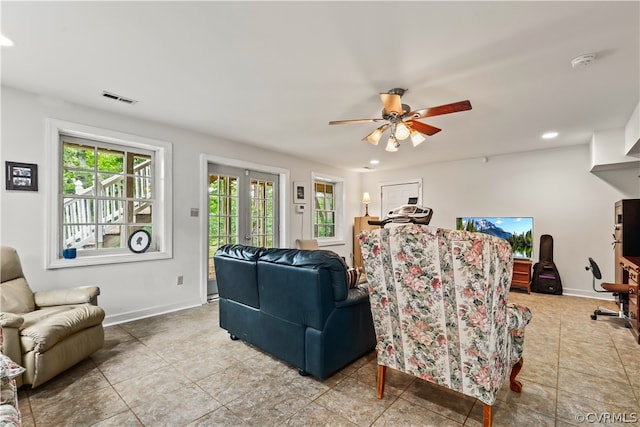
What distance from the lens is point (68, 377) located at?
6.92 feet

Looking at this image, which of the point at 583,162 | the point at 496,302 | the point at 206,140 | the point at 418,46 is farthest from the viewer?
Answer: the point at 583,162

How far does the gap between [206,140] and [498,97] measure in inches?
139

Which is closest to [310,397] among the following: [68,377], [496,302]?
[496,302]

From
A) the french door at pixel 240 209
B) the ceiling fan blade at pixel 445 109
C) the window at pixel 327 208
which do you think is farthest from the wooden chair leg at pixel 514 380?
the window at pixel 327 208

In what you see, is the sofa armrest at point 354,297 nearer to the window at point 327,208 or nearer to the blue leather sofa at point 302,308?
the blue leather sofa at point 302,308

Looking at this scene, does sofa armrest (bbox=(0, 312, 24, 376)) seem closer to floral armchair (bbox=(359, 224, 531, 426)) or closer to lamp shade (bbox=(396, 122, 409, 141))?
floral armchair (bbox=(359, 224, 531, 426))

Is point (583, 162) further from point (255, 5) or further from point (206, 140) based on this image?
point (206, 140)

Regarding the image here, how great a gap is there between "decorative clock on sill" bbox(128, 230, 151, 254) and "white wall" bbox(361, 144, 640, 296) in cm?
510

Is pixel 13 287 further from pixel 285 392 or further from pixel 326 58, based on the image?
pixel 326 58

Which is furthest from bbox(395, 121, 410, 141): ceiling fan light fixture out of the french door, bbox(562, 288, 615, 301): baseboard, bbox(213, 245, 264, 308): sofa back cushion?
bbox(562, 288, 615, 301): baseboard

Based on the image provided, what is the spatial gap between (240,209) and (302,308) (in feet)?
9.30

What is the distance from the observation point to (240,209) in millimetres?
4562

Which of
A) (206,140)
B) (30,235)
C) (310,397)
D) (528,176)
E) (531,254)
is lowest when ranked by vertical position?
(310,397)

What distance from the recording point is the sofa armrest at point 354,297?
2049 millimetres
